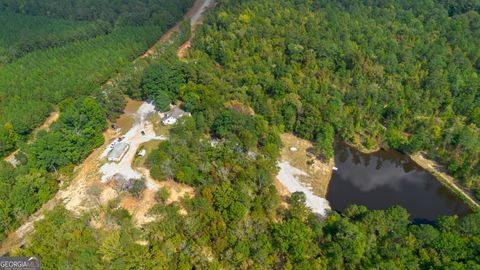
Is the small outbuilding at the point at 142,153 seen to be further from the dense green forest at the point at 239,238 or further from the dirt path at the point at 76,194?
the dirt path at the point at 76,194

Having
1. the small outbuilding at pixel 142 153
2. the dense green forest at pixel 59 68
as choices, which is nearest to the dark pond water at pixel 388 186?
the small outbuilding at pixel 142 153

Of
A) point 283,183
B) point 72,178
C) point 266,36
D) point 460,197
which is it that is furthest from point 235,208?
point 266,36

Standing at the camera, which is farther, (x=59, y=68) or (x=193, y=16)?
(x=193, y=16)

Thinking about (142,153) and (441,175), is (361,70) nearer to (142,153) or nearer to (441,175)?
(441,175)

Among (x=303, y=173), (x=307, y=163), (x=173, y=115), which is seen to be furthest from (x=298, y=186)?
(x=173, y=115)

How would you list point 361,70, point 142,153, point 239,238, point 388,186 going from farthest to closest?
point 361,70 → point 388,186 → point 142,153 → point 239,238

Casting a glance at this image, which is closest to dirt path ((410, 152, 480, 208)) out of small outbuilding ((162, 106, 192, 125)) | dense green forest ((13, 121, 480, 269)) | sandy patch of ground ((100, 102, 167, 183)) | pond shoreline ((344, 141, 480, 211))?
pond shoreline ((344, 141, 480, 211))

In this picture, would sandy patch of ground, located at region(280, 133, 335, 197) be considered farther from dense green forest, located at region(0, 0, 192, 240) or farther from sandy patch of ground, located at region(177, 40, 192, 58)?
sandy patch of ground, located at region(177, 40, 192, 58)
